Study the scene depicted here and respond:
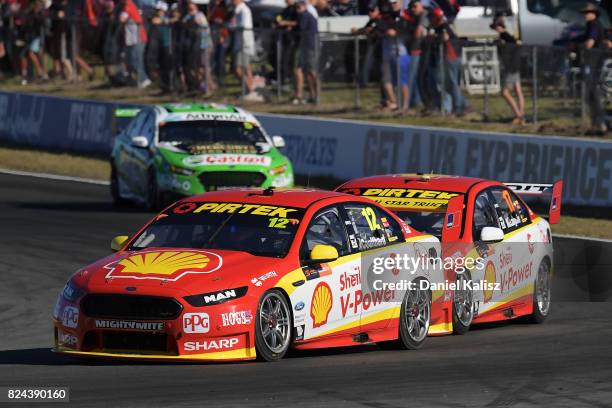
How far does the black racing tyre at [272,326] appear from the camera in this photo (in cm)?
1036

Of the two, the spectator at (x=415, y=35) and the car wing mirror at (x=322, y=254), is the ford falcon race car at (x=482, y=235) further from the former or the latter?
the spectator at (x=415, y=35)

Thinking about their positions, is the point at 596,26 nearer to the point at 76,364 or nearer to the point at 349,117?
the point at 349,117

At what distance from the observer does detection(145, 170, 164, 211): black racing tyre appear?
69.9 ft

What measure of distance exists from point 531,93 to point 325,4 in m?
8.44

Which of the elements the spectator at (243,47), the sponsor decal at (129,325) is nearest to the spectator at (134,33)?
the spectator at (243,47)

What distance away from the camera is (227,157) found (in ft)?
69.4

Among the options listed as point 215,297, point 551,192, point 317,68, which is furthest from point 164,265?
point 317,68

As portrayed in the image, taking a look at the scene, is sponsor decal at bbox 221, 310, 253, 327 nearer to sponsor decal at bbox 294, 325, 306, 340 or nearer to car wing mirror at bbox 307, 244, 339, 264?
sponsor decal at bbox 294, 325, 306, 340

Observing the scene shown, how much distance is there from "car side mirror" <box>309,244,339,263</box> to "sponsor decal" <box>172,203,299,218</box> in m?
0.54

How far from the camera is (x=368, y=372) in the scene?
1020 cm

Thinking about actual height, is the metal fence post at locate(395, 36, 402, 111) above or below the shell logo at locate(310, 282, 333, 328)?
below

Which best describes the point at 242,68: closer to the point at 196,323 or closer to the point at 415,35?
the point at 415,35

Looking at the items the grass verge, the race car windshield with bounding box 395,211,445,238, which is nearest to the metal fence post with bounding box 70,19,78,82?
the grass verge

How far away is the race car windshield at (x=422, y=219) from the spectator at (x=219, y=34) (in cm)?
1638
